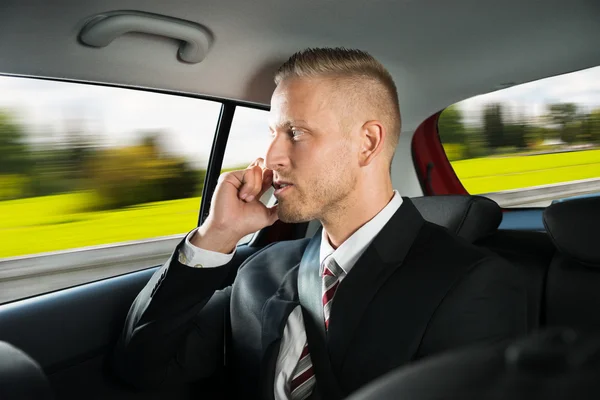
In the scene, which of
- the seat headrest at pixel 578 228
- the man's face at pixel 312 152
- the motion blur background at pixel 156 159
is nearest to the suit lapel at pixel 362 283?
the man's face at pixel 312 152

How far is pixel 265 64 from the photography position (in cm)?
251

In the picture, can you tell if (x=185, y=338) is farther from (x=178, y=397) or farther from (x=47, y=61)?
(x=47, y=61)

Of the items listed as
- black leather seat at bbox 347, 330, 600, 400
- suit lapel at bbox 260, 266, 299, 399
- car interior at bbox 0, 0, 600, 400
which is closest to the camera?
black leather seat at bbox 347, 330, 600, 400

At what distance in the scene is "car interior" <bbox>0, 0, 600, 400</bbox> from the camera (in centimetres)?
192

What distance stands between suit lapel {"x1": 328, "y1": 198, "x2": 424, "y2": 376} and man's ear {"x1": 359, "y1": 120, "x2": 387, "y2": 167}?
205 millimetres

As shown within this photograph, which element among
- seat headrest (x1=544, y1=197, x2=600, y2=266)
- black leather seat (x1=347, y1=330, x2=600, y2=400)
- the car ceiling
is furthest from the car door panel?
black leather seat (x1=347, y1=330, x2=600, y2=400)

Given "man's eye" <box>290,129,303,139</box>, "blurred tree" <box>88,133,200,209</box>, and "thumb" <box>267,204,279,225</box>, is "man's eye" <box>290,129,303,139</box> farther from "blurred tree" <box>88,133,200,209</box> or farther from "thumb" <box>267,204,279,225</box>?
"blurred tree" <box>88,133,200,209</box>

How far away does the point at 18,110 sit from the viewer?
2.45 meters

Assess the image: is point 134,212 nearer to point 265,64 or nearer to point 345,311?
point 265,64

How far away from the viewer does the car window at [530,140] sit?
9.91 ft

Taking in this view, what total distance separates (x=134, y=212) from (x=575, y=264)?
2.05 meters

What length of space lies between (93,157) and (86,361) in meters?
1.32

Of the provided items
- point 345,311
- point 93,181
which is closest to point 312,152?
point 345,311

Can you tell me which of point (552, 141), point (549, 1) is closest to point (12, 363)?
point (549, 1)
